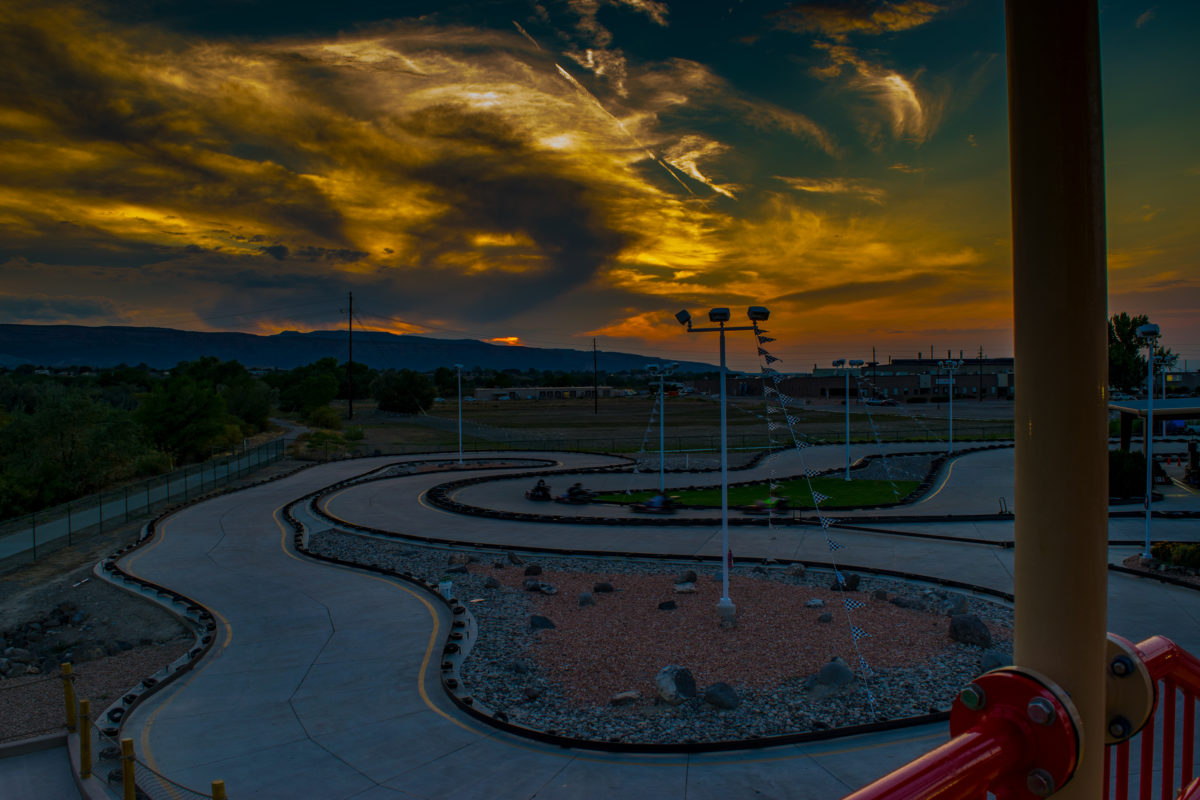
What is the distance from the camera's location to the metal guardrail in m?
22.6

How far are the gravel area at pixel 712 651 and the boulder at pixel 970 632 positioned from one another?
143 millimetres

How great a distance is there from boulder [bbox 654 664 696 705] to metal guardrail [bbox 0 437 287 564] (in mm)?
22371

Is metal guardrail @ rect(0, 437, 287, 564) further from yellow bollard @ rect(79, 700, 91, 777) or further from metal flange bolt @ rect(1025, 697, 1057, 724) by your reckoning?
metal flange bolt @ rect(1025, 697, 1057, 724)

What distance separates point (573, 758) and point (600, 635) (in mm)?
4576

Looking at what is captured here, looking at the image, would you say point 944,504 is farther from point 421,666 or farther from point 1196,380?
point 1196,380

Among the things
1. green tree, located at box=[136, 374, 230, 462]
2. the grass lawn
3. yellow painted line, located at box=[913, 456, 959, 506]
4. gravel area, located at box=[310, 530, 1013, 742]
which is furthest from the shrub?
green tree, located at box=[136, 374, 230, 462]

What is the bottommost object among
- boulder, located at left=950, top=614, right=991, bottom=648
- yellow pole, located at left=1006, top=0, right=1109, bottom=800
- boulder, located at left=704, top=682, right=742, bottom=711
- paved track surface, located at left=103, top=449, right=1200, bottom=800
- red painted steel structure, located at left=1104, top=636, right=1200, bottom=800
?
paved track surface, located at left=103, top=449, right=1200, bottom=800

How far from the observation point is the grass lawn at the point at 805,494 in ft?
94.6

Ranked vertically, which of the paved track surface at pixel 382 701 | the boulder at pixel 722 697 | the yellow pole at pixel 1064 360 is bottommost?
the paved track surface at pixel 382 701

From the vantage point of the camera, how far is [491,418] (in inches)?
3939

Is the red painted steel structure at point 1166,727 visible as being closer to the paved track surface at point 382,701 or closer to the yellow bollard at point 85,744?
the paved track surface at point 382,701

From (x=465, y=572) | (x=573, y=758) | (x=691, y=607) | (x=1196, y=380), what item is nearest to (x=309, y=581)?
(x=465, y=572)

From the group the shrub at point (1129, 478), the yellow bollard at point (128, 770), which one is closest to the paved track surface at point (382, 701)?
the yellow bollard at point (128, 770)

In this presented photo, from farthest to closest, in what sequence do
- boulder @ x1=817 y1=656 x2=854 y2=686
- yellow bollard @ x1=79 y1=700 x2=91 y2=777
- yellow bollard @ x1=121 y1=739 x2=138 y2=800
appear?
boulder @ x1=817 y1=656 x2=854 y2=686 → yellow bollard @ x1=79 y1=700 x2=91 y2=777 → yellow bollard @ x1=121 y1=739 x2=138 y2=800
